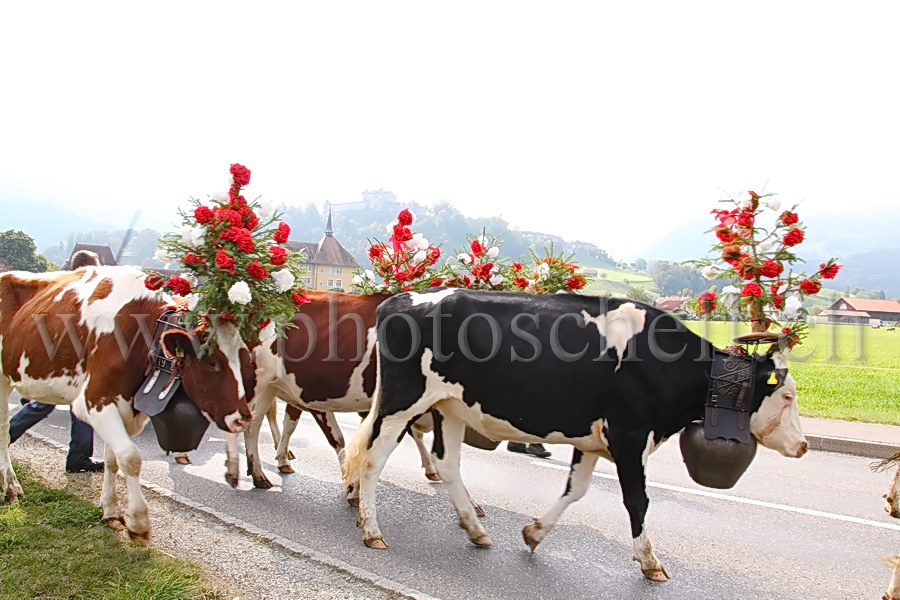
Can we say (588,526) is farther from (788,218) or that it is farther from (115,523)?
(115,523)

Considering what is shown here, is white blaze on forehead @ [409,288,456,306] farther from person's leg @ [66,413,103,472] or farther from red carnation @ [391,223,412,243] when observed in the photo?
person's leg @ [66,413,103,472]

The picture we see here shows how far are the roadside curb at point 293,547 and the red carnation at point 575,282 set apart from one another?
3.93 m

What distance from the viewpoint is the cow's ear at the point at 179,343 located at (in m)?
5.13

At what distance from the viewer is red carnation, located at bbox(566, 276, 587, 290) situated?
7613mm

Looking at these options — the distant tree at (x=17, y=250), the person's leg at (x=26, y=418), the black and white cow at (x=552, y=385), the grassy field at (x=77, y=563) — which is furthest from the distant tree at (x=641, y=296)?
the distant tree at (x=17, y=250)

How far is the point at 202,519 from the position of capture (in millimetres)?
5664

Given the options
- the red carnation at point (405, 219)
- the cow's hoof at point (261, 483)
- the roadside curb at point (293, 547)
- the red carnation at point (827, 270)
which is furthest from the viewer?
the red carnation at point (405, 219)

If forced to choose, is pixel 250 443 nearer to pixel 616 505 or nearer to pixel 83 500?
pixel 83 500

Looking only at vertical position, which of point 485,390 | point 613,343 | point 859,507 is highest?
point 613,343

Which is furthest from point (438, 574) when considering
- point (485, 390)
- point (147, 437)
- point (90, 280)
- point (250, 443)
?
point (147, 437)

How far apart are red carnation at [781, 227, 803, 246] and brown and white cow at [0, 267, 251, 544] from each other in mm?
4343

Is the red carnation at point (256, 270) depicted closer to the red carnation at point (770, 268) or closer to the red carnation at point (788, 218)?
the red carnation at point (770, 268)

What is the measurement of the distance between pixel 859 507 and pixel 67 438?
8.82 m

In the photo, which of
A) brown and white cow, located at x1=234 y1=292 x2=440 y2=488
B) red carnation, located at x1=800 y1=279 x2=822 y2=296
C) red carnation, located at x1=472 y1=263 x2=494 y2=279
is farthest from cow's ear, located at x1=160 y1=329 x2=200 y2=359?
red carnation, located at x1=800 y1=279 x2=822 y2=296
